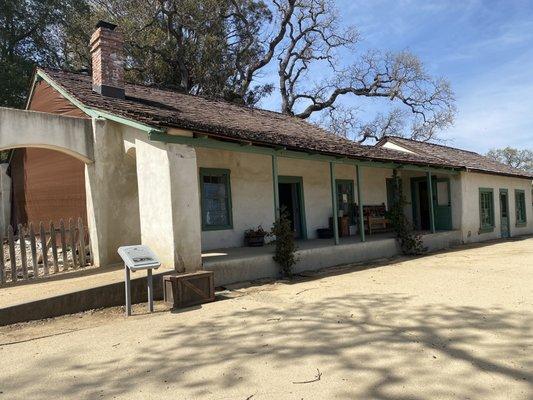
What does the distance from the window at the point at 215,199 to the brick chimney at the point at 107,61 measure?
2785 millimetres

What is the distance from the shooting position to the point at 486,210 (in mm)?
17109

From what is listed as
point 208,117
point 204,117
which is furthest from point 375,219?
point 204,117

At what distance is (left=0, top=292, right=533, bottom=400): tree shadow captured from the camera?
11.3 feet

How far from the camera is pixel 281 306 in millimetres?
6348

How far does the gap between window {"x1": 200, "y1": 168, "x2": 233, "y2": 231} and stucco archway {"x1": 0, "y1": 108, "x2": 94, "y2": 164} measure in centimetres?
266

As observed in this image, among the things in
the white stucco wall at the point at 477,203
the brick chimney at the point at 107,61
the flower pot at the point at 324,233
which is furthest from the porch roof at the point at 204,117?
the flower pot at the point at 324,233

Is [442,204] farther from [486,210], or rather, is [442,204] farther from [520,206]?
[520,206]

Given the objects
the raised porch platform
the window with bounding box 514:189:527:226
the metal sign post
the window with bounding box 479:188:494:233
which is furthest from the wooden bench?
the metal sign post

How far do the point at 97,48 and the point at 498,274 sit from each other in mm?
9888

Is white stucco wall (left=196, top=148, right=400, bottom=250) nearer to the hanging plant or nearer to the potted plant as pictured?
the potted plant

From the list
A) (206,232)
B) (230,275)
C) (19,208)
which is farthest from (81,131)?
(19,208)

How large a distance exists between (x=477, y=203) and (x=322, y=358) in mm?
14337

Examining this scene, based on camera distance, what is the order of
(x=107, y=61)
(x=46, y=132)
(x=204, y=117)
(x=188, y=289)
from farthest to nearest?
(x=204, y=117)
(x=107, y=61)
(x=46, y=132)
(x=188, y=289)

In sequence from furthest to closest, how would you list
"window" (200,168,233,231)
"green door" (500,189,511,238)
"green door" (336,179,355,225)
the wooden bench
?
"green door" (500,189,511,238)
the wooden bench
"green door" (336,179,355,225)
"window" (200,168,233,231)
